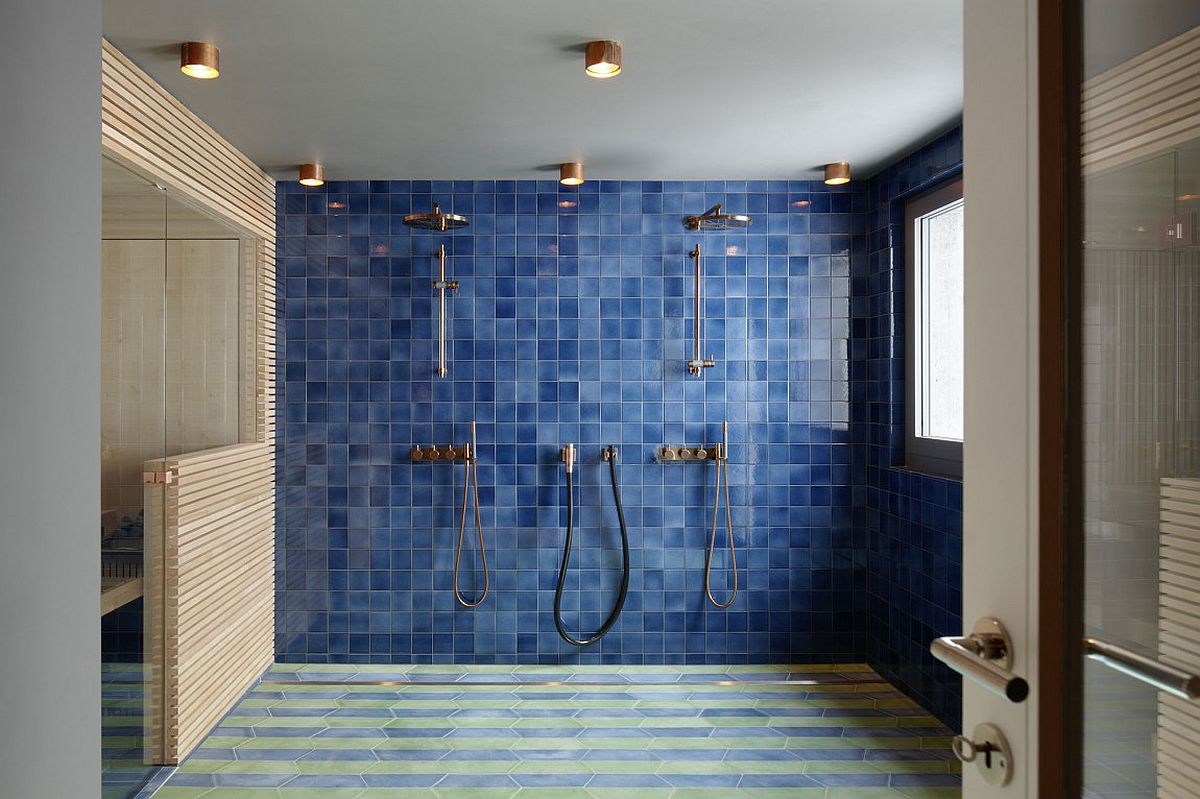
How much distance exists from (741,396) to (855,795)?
2.03 metres

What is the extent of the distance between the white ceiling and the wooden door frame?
1707 millimetres

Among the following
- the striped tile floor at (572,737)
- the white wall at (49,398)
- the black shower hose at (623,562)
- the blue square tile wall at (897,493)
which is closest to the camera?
the white wall at (49,398)

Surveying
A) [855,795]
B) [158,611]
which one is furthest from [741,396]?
[158,611]

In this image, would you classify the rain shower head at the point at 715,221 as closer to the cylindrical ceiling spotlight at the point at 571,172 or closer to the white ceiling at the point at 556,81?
the white ceiling at the point at 556,81

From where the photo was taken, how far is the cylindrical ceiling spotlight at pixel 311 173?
406 cm

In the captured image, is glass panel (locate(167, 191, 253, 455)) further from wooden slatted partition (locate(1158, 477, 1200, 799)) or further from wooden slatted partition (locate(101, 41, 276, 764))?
wooden slatted partition (locate(1158, 477, 1200, 799))

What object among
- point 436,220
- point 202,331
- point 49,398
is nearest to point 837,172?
point 436,220

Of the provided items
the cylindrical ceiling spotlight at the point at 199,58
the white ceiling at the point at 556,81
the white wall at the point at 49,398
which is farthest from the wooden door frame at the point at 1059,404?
the cylindrical ceiling spotlight at the point at 199,58

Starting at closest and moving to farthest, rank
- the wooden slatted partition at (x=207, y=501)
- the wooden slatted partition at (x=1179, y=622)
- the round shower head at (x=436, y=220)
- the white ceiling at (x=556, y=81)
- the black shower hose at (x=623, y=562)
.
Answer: the wooden slatted partition at (x=1179, y=622) → the white ceiling at (x=556, y=81) → the wooden slatted partition at (x=207, y=501) → the round shower head at (x=436, y=220) → the black shower hose at (x=623, y=562)

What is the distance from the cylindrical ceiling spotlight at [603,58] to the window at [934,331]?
5.69ft

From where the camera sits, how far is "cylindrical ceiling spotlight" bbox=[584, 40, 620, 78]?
104 inches

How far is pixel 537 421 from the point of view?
438 centimetres

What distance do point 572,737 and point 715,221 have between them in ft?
7.92

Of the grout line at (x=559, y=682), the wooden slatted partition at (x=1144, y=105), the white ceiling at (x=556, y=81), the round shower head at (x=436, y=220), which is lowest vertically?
the grout line at (x=559, y=682)
